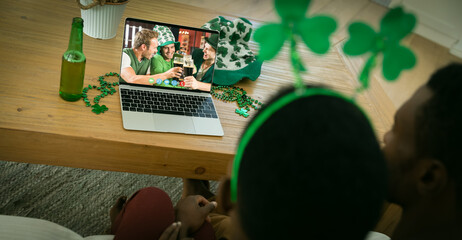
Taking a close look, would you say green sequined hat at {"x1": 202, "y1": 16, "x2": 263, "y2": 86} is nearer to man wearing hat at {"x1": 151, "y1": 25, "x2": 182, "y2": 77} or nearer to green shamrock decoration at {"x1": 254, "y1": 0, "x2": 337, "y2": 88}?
man wearing hat at {"x1": 151, "y1": 25, "x2": 182, "y2": 77}

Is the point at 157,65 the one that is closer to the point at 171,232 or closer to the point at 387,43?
the point at 171,232

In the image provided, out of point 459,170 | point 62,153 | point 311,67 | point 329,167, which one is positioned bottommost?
point 62,153

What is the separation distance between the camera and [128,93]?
1.21 meters

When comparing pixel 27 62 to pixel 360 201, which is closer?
pixel 360 201

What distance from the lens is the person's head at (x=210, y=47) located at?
4.22ft

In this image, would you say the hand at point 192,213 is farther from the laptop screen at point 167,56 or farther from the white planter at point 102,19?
the white planter at point 102,19

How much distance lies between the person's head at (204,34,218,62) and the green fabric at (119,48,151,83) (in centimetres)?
18

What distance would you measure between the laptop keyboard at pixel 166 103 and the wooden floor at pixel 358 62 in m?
0.34

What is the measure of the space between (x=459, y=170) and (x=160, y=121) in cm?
72

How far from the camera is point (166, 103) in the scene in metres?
1.21

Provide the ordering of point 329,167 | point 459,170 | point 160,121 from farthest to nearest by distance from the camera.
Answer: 1. point 160,121
2. point 459,170
3. point 329,167

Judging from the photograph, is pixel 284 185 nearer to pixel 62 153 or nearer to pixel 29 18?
pixel 62 153

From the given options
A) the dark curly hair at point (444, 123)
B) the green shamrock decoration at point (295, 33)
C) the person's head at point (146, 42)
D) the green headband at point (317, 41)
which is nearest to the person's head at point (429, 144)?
the dark curly hair at point (444, 123)

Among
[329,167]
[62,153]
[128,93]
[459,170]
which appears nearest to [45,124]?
[62,153]
